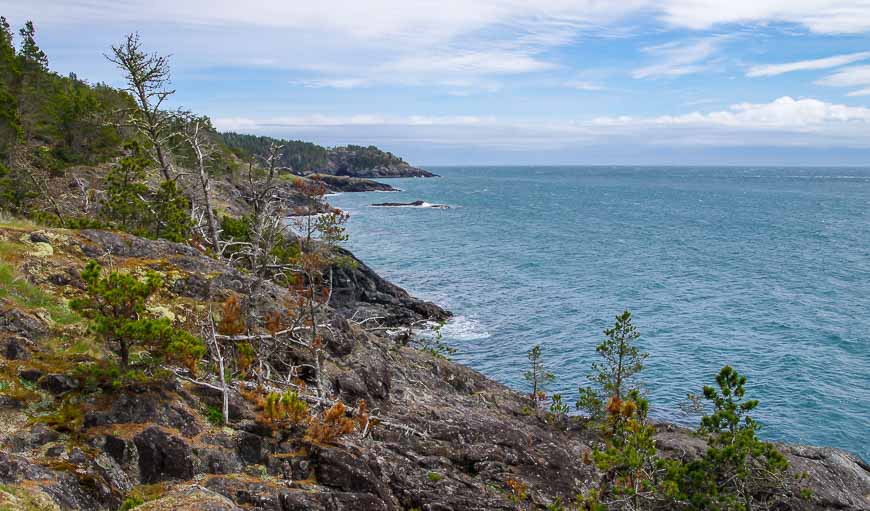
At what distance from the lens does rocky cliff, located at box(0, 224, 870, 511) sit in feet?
36.0

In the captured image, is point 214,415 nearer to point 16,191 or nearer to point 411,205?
point 16,191

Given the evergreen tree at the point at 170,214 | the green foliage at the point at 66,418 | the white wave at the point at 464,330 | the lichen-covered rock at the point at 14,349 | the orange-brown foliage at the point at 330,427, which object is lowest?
the white wave at the point at 464,330

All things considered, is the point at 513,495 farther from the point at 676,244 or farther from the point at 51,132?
the point at 676,244

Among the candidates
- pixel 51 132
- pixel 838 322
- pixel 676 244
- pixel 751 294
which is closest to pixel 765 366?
pixel 838 322

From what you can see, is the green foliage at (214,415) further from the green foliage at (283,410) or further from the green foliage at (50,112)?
the green foliage at (50,112)

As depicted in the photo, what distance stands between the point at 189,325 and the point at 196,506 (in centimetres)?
758

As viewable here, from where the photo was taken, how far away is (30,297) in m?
15.6

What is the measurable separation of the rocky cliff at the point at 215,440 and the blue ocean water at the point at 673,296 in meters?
14.6

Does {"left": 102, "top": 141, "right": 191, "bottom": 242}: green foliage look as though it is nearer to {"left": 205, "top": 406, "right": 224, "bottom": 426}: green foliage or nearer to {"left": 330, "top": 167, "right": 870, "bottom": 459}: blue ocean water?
{"left": 205, "top": 406, "right": 224, "bottom": 426}: green foliage

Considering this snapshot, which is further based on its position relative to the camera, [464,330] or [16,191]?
[464,330]

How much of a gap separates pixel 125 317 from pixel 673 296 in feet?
194

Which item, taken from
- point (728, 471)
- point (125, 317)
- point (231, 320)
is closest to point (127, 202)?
point (231, 320)

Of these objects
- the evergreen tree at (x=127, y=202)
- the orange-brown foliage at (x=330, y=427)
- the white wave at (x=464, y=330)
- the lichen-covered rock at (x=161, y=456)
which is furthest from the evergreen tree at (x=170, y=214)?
the white wave at (x=464, y=330)

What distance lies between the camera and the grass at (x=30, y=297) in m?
15.1
